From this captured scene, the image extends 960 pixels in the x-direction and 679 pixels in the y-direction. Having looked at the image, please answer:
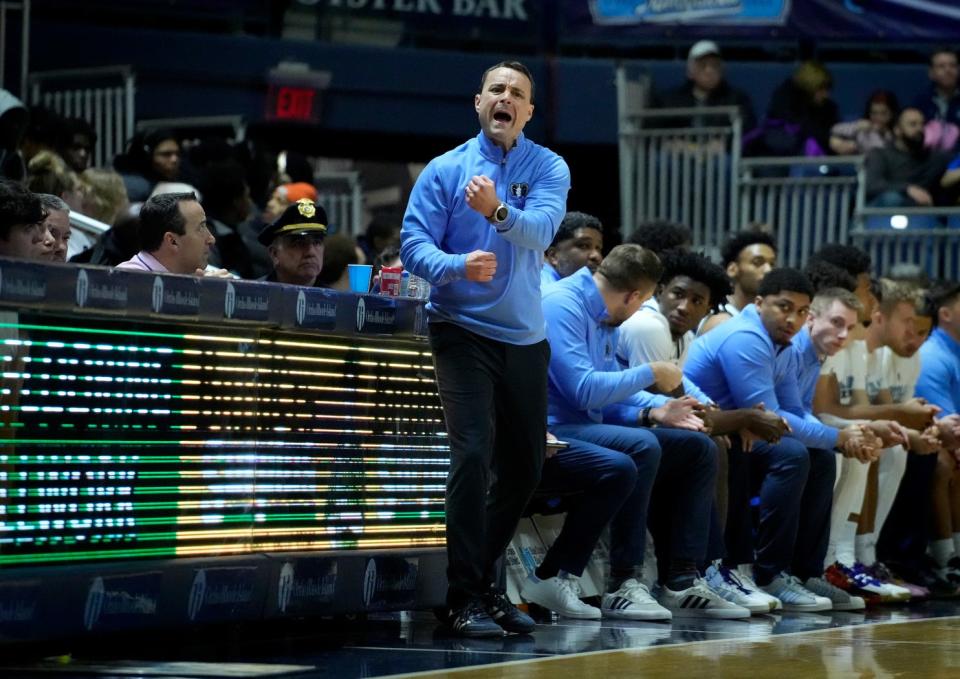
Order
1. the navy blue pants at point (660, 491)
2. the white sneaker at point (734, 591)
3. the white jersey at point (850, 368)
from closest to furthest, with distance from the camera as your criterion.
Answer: the navy blue pants at point (660, 491), the white sneaker at point (734, 591), the white jersey at point (850, 368)

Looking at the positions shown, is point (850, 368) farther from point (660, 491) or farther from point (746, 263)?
point (660, 491)

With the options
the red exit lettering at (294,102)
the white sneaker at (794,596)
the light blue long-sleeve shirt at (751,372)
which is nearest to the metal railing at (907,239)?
the light blue long-sleeve shirt at (751,372)

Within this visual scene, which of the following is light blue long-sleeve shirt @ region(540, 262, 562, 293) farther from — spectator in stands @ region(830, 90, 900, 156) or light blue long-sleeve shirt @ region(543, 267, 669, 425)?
spectator in stands @ region(830, 90, 900, 156)

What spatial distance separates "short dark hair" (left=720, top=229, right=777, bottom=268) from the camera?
9297 millimetres

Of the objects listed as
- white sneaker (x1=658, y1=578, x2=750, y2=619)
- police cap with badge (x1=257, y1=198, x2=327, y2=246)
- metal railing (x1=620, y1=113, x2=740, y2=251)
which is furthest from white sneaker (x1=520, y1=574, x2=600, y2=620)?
metal railing (x1=620, y1=113, x2=740, y2=251)

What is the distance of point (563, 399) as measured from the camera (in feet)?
23.2

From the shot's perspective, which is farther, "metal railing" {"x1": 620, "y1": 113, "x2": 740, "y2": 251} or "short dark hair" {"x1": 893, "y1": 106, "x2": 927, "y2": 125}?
"short dark hair" {"x1": 893, "y1": 106, "x2": 927, "y2": 125}

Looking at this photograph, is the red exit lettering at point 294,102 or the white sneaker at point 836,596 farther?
the red exit lettering at point 294,102

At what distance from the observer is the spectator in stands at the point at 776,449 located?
25.6 ft

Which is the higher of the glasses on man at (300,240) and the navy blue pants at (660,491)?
the glasses on man at (300,240)

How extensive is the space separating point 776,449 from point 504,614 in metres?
2.31

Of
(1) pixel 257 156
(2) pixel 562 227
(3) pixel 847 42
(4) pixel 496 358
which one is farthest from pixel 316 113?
(4) pixel 496 358

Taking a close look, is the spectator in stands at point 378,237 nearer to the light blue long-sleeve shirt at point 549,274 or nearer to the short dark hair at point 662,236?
the short dark hair at point 662,236

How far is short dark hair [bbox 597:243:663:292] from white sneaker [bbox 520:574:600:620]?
122cm
